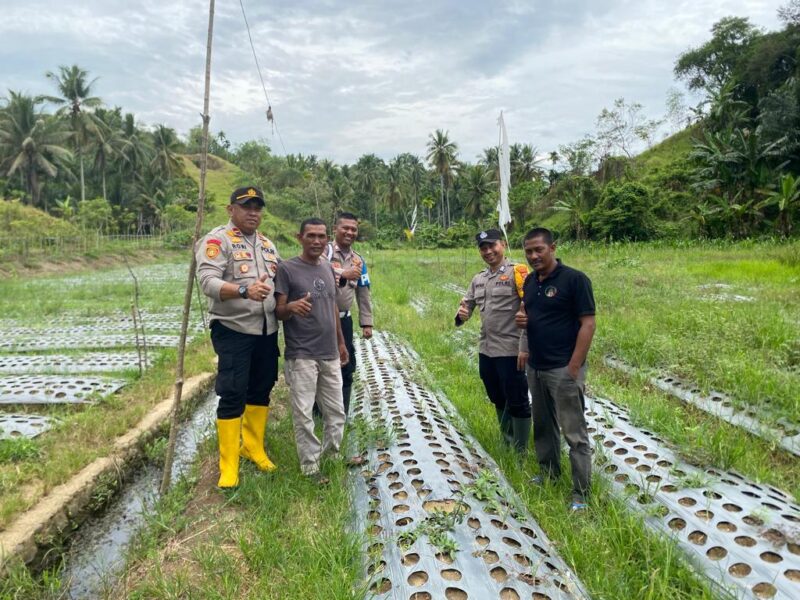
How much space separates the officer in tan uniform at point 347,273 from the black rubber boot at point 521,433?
54.2 inches

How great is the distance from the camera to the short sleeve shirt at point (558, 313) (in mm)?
2611

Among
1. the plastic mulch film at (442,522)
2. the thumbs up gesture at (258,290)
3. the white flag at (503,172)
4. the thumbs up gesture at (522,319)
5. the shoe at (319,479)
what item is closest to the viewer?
the plastic mulch film at (442,522)

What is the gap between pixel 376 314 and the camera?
947 centimetres

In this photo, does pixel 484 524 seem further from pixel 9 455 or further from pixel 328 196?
pixel 328 196

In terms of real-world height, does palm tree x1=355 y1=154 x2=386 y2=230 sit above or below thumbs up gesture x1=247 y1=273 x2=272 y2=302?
above

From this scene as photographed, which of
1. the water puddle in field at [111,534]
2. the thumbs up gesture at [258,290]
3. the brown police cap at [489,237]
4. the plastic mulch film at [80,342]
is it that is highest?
the brown police cap at [489,237]

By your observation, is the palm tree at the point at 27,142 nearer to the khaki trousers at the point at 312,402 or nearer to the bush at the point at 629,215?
the bush at the point at 629,215

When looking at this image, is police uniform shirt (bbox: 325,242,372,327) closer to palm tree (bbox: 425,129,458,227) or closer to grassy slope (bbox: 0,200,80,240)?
grassy slope (bbox: 0,200,80,240)

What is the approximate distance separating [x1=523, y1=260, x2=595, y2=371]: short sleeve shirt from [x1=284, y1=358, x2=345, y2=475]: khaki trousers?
4.36 feet

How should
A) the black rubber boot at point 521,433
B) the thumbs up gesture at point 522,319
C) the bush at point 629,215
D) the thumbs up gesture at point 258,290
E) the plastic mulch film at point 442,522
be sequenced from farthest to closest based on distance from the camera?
1. the bush at point 629,215
2. the black rubber boot at point 521,433
3. the thumbs up gesture at point 522,319
4. the thumbs up gesture at point 258,290
5. the plastic mulch film at point 442,522

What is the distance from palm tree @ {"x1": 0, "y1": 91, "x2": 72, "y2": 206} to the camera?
117 feet

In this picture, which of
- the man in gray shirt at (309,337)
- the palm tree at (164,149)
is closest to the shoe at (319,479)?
the man in gray shirt at (309,337)

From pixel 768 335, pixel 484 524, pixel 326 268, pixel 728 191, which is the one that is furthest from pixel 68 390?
pixel 728 191

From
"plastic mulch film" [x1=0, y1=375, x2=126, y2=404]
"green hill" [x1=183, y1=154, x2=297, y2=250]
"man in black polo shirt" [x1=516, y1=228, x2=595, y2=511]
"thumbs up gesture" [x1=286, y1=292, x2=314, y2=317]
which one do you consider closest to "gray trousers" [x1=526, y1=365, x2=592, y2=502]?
"man in black polo shirt" [x1=516, y1=228, x2=595, y2=511]
